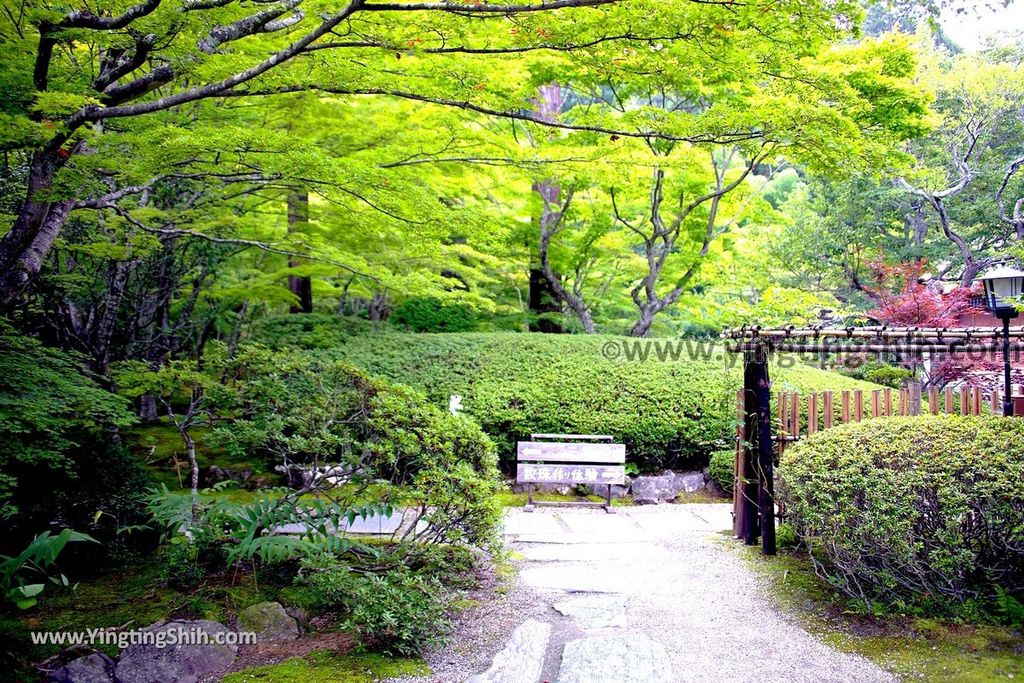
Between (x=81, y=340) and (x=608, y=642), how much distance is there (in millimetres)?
6245

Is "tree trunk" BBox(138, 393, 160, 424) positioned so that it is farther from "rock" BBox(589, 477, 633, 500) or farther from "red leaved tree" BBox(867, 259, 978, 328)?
"red leaved tree" BBox(867, 259, 978, 328)

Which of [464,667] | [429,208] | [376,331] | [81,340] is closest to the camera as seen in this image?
[464,667]

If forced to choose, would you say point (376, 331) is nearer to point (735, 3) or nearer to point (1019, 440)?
point (735, 3)

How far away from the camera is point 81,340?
655cm

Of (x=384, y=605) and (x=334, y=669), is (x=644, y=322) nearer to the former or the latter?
(x=384, y=605)

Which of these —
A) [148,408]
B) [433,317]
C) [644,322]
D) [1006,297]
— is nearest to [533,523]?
[1006,297]

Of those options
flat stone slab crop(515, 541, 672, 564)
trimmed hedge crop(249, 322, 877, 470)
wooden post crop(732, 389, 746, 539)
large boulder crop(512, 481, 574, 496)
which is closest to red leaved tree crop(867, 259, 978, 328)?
trimmed hedge crop(249, 322, 877, 470)

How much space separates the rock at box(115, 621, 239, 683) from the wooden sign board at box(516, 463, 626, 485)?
4.15 metres

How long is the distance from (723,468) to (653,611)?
161 inches

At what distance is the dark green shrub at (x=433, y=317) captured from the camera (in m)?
11.3

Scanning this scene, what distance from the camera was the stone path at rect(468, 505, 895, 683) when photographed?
3.29 m

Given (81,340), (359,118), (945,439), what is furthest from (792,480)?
(81,340)

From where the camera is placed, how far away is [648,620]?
Result: 4043 millimetres

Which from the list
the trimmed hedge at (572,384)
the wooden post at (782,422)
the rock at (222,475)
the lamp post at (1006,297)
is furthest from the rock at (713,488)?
the rock at (222,475)
